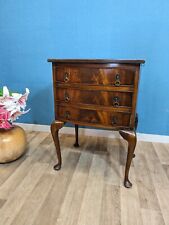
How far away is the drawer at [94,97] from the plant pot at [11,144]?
1.70ft

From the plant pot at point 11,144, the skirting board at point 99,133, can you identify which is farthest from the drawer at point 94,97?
the skirting board at point 99,133

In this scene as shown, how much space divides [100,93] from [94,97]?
0.05 metres

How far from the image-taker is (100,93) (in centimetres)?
126

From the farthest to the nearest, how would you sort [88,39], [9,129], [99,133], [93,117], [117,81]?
[99,133], [88,39], [9,129], [93,117], [117,81]

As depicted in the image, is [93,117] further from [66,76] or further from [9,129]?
[9,129]

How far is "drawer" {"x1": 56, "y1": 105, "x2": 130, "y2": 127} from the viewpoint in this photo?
1267 millimetres

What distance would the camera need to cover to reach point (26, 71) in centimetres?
207

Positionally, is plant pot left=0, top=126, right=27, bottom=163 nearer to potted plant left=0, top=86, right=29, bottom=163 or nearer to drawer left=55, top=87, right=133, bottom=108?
potted plant left=0, top=86, right=29, bottom=163

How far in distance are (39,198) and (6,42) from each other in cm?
160

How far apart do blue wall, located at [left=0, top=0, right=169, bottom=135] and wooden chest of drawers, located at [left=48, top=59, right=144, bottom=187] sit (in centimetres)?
70

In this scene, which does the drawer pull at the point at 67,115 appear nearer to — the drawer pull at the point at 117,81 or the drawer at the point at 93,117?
the drawer at the point at 93,117

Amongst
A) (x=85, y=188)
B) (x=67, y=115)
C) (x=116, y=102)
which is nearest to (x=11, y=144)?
(x=67, y=115)

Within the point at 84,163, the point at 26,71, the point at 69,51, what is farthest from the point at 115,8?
the point at 84,163

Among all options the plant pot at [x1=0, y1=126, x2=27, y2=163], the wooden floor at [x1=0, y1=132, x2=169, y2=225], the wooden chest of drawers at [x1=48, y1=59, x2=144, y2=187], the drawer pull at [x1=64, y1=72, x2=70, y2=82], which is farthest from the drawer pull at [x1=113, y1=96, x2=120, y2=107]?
the plant pot at [x1=0, y1=126, x2=27, y2=163]
